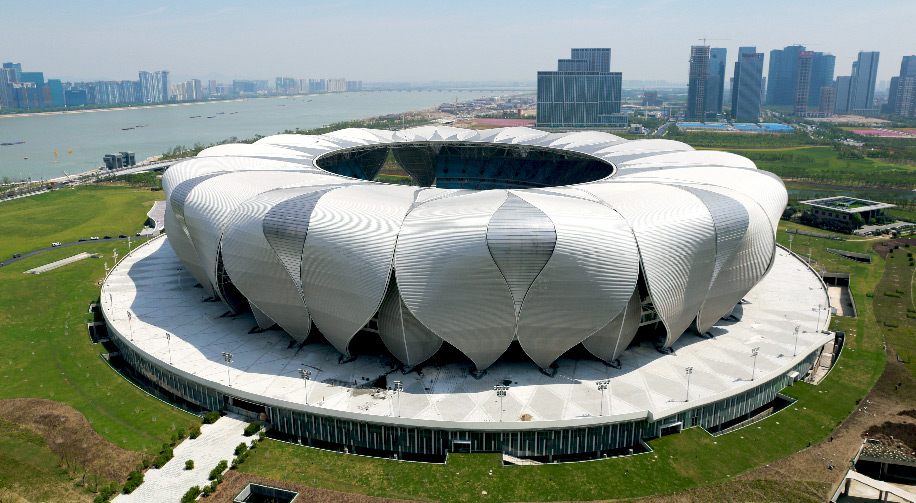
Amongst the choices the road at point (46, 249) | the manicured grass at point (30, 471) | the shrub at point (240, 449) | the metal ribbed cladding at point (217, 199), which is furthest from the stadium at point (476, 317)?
the road at point (46, 249)

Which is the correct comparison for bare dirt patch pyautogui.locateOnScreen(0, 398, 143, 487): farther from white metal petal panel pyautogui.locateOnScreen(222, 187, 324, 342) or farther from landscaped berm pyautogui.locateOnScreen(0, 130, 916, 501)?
white metal petal panel pyautogui.locateOnScreen(222, 187, 324, 342)

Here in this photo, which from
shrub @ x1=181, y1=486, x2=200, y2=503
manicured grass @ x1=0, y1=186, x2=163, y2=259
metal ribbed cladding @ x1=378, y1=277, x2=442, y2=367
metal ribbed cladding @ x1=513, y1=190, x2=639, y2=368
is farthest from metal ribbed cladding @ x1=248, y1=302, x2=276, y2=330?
manicured grass @ x1=0, y1=186, x2=163, y2=259

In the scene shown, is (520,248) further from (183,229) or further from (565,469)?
(183,229)

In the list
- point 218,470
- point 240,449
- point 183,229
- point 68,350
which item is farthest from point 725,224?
point 68,350

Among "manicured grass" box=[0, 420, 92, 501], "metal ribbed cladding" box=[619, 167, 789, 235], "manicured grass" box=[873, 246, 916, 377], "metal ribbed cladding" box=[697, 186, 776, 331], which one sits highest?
"metal ribbed cladding" box=[619, 167, 789, 235]

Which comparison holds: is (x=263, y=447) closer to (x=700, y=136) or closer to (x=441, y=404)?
(x=441, y=404)

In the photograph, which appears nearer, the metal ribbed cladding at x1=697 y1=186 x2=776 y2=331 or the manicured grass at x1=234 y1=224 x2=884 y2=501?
the manicured grass at x1=234 y1=224 x2=884 y2=501

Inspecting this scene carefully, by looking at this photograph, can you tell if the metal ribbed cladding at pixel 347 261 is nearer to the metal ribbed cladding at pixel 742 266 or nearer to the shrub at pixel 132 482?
the shrub at pixel 132 482
